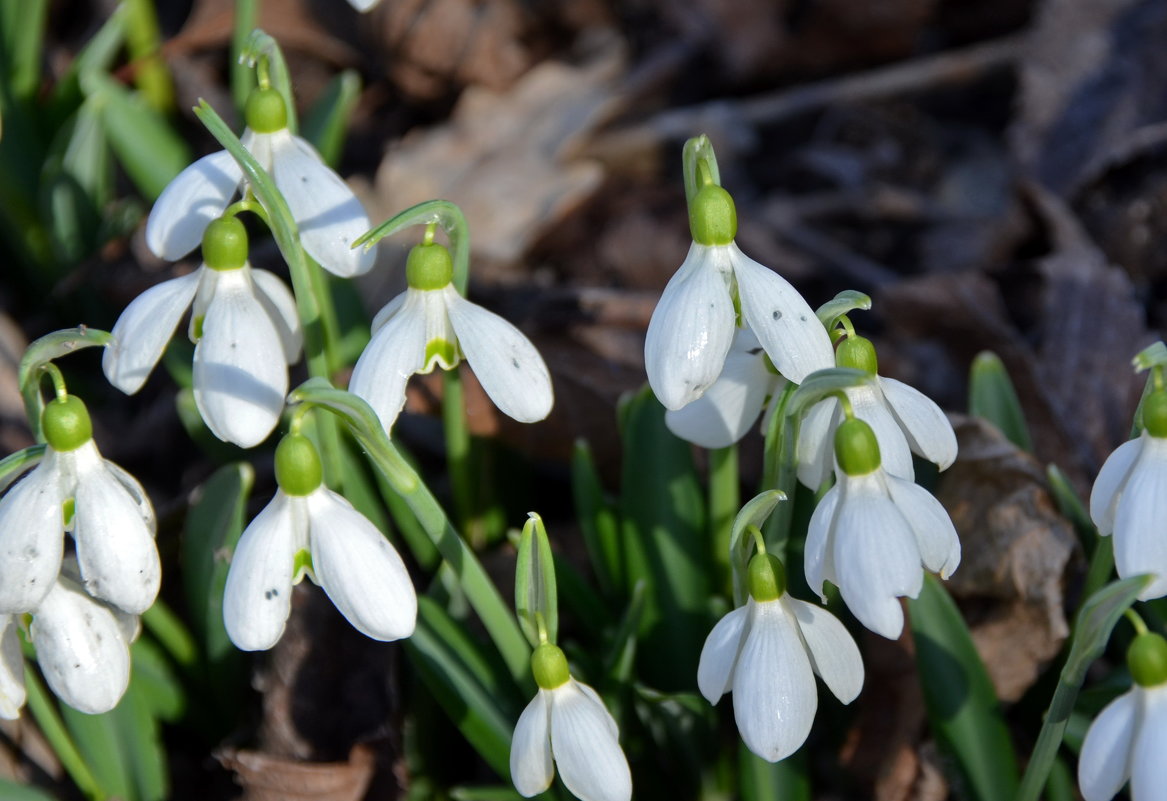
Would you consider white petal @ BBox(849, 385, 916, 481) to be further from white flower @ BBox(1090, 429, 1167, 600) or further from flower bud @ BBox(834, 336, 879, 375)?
white flower @ BBox(1090, 429, 1167, 600)

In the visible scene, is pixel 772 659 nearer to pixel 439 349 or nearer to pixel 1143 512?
pixel 1143 512

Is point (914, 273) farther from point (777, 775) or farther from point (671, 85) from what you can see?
point (777, 775)

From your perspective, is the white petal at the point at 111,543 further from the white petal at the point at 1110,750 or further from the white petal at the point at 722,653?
the white petal at the point at 1110,750

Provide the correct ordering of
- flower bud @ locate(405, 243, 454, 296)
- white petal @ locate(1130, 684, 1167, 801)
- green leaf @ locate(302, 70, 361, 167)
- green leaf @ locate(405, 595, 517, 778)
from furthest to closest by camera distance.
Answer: green leaf @ locate(302, 70, 361, 167)
green leaf @ locate(405, 595, 517, 778)
flower bud @ locate(405, 243, 454, 296)
white petal @ locate(1130, 684, 1167, 801)

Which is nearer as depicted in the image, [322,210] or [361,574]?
[361,574]

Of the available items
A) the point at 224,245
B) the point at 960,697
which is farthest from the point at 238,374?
the point at 960,697

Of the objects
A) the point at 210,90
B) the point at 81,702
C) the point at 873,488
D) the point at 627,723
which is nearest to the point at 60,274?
the point at 210,90

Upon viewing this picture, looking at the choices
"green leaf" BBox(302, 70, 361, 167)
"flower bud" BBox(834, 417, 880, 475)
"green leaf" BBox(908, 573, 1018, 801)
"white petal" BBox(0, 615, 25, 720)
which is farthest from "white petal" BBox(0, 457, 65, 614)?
"green leaf" BBox(302, 70, 361, 167)
